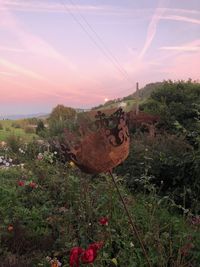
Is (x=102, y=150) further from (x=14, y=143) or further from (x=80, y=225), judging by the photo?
(x=14, y=143)

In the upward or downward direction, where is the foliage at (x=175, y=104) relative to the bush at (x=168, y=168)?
upward

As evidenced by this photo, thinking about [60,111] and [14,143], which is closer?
[14,143]

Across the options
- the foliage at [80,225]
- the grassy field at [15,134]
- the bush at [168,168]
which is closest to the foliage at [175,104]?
the bush at [168,168]

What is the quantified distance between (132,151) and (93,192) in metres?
2.48

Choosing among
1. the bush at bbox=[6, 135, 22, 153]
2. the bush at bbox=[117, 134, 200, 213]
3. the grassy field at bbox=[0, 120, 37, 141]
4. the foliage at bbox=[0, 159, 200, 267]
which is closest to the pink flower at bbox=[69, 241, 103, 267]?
the foliage at bbox=[0, 159, 200, 267]

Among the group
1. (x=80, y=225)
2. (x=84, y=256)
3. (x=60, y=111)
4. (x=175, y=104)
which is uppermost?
(x=175, y=104)

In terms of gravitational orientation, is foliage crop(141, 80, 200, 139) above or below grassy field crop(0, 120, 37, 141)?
above

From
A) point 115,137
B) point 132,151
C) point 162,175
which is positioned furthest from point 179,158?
point 115,137

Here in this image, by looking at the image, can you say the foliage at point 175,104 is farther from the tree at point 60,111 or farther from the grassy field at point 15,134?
the tree at point 60,111

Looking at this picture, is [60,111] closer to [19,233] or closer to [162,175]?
[162,175]

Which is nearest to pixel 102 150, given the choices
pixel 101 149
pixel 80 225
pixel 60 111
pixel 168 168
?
pixel 101 149

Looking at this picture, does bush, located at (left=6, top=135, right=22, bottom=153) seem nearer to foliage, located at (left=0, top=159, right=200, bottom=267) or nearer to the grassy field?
the grassy field

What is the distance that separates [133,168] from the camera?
298 inches

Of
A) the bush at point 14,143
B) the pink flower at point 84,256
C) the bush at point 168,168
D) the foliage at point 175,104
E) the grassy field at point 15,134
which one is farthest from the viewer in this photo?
the grassy field at point 15,134
